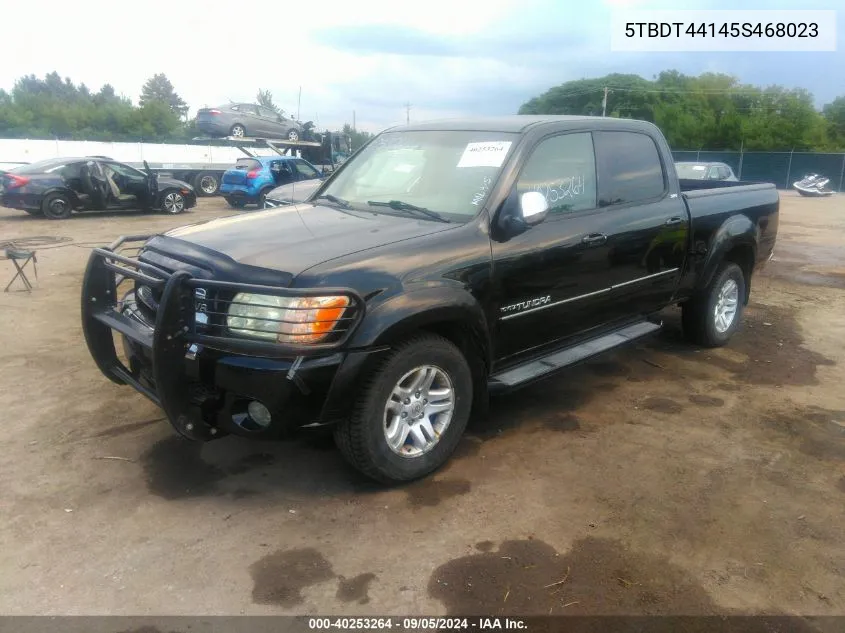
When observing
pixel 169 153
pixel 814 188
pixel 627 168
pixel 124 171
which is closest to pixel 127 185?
pixel 124 171

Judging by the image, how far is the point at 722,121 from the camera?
48969 millimetres

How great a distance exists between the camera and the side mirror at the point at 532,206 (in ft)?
12.0

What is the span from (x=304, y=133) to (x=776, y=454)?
24.4 m

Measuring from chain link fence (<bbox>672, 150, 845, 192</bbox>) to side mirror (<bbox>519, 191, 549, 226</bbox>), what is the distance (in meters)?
36.4

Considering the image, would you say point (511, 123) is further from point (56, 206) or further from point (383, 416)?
point (56, 206)

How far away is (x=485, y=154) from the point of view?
405 cm

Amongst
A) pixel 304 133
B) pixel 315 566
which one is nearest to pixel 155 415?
pixel 315 566

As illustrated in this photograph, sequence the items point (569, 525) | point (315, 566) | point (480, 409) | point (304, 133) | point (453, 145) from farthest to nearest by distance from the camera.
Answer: point (304, 133), point (453, 145), point (480, 409), point (569, 525), point (315, 566)

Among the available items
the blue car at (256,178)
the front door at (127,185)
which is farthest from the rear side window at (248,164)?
the front door at (127,185)

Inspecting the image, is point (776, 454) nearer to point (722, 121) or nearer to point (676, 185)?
point (676, 185)

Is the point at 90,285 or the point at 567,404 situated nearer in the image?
the point at 90,285

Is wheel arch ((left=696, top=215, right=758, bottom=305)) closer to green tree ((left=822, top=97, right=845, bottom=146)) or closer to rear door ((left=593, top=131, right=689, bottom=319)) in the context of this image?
rear door ((left=593, top=131, right=689, bottom=319))

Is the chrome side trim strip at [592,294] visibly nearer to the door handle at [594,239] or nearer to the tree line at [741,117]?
the door handle at [594,239]

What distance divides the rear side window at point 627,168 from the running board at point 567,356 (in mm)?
941
